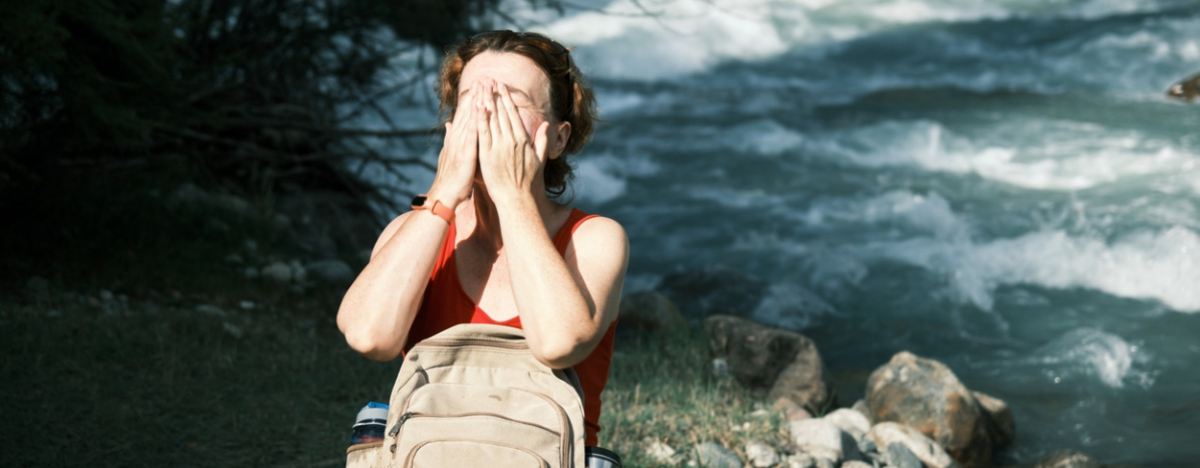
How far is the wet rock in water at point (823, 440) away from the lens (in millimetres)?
3473

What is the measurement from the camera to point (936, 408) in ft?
13.9

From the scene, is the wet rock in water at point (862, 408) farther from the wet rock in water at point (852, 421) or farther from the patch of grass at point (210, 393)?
the patch of grass at point (210, 393)

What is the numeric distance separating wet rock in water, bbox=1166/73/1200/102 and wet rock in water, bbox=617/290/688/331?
27.6 feet

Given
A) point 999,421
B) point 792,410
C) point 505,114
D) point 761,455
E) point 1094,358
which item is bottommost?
point 1094,358

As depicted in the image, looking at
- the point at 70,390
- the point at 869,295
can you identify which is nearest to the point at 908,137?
the point at 869,295

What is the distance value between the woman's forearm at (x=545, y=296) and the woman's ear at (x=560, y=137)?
0.28 m

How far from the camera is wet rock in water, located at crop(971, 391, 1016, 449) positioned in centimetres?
450

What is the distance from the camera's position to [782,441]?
353 centimetres

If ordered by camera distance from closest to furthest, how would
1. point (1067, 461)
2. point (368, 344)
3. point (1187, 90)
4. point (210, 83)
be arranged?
point (368, 344) → point (1067, 461) → point (210, 83) → point (1187, 90)

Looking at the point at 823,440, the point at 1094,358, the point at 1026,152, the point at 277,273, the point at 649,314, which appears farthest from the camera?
the point at 1026,152

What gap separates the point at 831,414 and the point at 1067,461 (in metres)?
0.95

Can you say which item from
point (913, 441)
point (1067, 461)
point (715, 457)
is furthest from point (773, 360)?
point (715, 457)

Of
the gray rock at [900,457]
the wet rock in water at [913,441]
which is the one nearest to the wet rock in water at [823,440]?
the gray rock at [900,457]

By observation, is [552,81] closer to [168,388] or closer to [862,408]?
[168,388]
